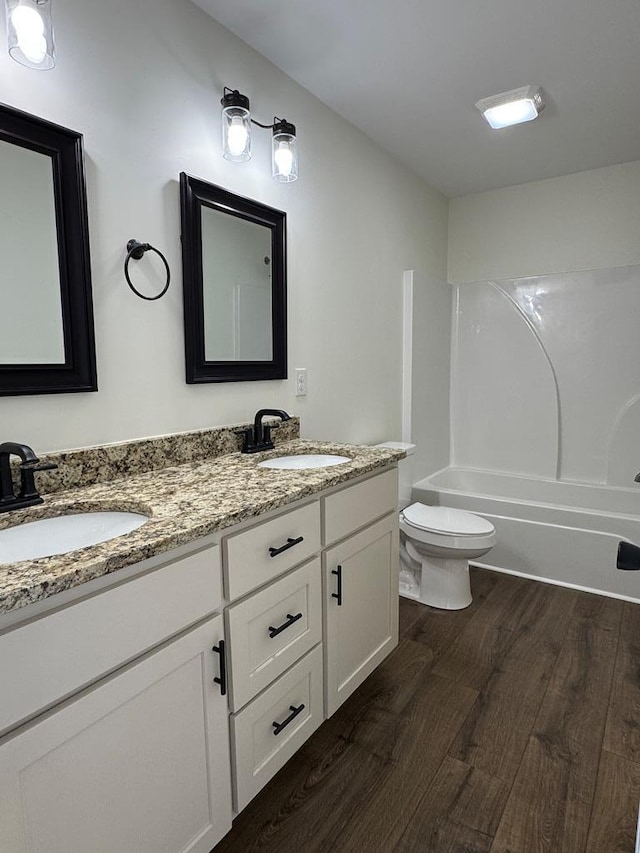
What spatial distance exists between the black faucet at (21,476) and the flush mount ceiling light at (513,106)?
2294mm

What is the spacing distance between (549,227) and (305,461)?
248 centimetres

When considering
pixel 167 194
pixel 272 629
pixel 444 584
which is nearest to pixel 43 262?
pixel 167 194

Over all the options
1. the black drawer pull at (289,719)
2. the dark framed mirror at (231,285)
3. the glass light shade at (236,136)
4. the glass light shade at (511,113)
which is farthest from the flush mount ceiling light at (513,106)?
the black drawer pull at (289,719)

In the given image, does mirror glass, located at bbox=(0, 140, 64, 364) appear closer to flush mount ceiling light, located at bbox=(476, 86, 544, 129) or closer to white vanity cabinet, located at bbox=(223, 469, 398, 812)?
white vanity cabinet, located at bbox=(223, 469, 398, 812)

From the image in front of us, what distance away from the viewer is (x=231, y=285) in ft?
5.94

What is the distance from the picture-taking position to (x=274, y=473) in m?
1.49

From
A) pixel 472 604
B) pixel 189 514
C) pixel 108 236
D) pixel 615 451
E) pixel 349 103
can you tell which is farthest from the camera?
pixel 615 451

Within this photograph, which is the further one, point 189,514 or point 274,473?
point 274,473

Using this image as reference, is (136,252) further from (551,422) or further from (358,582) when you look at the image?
(551,422)

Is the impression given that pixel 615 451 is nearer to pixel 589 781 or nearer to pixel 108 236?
pixel 589 781

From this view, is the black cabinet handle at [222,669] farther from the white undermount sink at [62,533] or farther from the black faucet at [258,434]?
the black faucet at [258,434]

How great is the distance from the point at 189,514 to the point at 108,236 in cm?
85

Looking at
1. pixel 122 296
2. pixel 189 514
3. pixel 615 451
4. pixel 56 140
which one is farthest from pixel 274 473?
pixel 615 451

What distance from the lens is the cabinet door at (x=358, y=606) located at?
1.54 m
